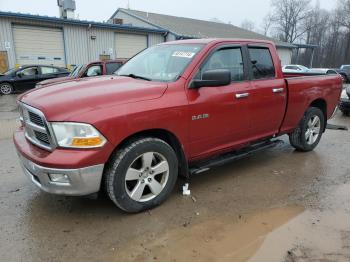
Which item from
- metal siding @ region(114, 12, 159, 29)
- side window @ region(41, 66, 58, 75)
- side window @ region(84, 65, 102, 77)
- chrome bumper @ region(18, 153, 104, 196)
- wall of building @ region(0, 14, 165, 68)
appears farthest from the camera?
metal siding @ region(114, 12, 159, 29)

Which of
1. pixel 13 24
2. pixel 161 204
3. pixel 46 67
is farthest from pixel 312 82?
pixel 13 24

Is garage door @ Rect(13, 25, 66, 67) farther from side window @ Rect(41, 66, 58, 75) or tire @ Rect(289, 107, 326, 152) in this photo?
tire @ Rect(289, 107, 326, 152)

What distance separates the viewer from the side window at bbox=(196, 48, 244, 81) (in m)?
4.02

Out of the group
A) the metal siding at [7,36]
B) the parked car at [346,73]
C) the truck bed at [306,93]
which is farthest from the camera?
the parked car at [346,73]

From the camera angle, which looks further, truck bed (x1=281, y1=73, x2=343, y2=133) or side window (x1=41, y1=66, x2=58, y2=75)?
side window (x1=41, y1=66, x2=58, y2=75)

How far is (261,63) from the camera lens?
4688 mm

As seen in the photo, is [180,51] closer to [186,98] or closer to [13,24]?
[186,98]

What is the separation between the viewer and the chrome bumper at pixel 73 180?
2.93 metres

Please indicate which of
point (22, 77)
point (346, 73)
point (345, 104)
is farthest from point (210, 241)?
point (346, 73)

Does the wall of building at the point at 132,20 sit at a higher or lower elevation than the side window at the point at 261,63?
higher

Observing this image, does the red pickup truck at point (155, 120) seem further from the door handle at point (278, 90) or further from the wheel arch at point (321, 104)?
the wheel arch at point (321, 104)

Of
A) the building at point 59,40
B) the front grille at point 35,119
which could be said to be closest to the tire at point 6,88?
the building at point 59,40

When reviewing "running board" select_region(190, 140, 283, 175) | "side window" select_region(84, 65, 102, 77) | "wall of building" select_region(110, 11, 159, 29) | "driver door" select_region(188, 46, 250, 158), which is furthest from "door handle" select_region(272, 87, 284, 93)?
"wall of building" select_region(110, 11, 159, 29)

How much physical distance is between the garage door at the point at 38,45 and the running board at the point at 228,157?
1860cm
